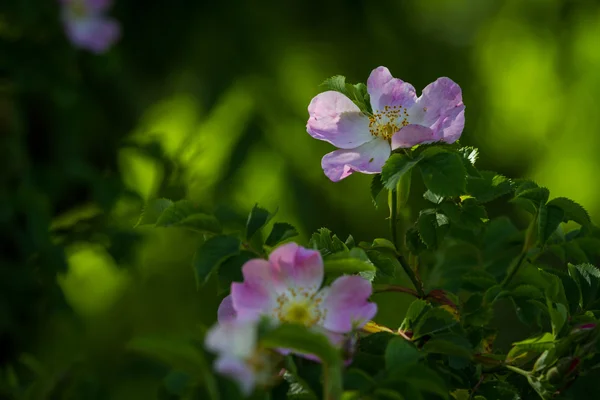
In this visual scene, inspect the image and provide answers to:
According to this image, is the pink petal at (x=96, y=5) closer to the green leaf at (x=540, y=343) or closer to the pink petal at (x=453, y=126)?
the pink petal at (x=453, y=126)

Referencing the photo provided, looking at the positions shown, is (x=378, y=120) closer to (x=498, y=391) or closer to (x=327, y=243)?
(x=327, y=243)

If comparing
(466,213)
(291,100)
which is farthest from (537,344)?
(291,100)

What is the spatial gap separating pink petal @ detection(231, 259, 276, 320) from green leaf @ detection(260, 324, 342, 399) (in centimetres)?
11

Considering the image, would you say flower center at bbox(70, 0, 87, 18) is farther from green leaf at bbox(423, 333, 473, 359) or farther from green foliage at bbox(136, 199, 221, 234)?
green leaf at bbox(423, 333, 473, 359)

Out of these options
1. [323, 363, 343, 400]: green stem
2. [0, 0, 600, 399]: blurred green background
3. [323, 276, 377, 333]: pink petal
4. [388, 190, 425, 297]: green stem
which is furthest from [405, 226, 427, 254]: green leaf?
[0, 0, 600, 399]: blurred green background

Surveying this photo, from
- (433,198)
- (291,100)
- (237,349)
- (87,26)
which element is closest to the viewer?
(237,349)

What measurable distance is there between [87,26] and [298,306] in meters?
1.46

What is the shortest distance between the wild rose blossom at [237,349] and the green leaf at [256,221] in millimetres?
175

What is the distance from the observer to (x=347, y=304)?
1.78ft

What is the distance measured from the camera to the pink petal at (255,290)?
528 millimetres

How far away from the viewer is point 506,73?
328 centimetres

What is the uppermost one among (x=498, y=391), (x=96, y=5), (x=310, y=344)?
(x=310, y=344)

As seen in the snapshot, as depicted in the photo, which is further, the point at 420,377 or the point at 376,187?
the point at 376,187

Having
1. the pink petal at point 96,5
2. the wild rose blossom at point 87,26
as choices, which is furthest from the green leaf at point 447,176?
the pink petal at point 96,5
